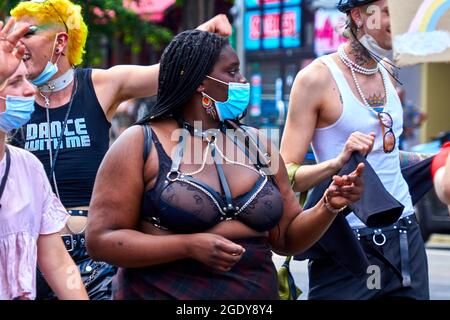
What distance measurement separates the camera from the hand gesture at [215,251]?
3.39m

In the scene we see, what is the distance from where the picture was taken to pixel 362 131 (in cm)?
445

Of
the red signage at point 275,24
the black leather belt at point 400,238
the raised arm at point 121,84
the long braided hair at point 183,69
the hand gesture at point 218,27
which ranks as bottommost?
the red signage at point 275,24

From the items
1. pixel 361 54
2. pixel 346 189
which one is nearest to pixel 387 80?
pixel 361 54

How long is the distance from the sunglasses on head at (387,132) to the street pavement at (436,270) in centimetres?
349

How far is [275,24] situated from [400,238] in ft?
55.5

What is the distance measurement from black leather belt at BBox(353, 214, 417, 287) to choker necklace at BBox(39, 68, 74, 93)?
4.60 feet

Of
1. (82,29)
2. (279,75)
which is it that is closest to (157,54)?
(279,75)

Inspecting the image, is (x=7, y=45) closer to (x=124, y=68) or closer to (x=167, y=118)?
(x=167, y=118)

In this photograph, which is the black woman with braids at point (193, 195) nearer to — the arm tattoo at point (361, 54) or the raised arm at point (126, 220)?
the raised arm at point (126, 220)

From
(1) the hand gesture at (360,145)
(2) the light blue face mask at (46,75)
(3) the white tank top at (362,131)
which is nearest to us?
(1) the hand gesture at (360,145)

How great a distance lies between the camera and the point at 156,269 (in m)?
3.55

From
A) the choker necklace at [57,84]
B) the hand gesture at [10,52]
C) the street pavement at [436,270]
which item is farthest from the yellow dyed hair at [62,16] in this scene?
the street pavement at [436,270]

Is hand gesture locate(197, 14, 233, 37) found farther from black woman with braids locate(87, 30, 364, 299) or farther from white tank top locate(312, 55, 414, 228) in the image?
white tank top locate(312, 55, 414, 228)

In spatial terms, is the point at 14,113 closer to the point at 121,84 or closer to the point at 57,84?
the point at 57,84
